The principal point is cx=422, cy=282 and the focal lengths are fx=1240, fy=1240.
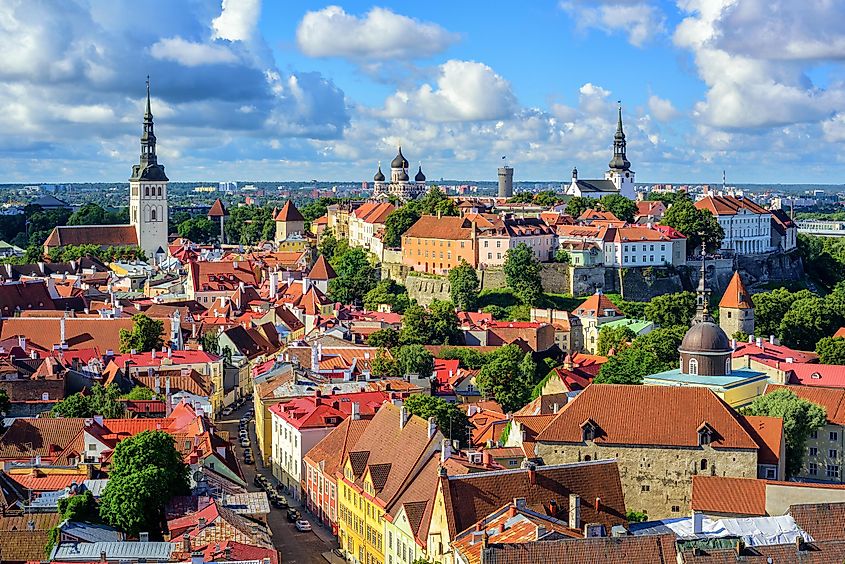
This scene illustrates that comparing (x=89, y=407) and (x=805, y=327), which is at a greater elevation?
(x=805, y=327)

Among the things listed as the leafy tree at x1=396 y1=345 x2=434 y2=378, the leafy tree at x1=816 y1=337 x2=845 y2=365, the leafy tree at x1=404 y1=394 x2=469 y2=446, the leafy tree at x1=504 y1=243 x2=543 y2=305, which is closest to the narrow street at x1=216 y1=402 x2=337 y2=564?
the leafy tree at x1=404 y1=394 x2=469 y2=446

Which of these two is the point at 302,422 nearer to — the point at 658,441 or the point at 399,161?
the point at 658,441

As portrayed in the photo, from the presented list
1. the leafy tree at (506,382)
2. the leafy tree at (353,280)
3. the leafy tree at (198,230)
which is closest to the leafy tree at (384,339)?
the leafy tree at (506,382)

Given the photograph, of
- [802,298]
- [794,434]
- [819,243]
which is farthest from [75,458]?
[819,243]

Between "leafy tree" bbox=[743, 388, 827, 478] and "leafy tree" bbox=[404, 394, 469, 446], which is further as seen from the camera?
"leafy tree" bbox=[404, 394, 469, 446]

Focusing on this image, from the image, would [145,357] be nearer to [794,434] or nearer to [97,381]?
[97,381]

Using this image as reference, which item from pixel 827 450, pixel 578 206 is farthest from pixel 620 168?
pixel 827 450

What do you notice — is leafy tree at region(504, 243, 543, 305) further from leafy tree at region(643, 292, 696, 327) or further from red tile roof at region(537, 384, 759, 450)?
red tile roof at region(537, 384, 759, 450)
